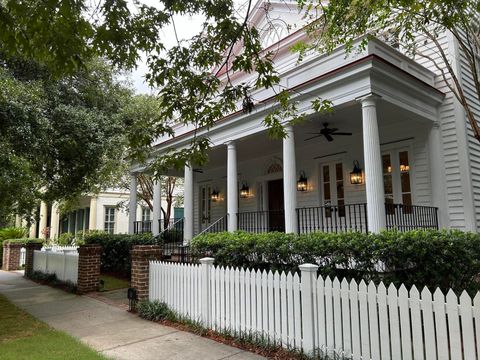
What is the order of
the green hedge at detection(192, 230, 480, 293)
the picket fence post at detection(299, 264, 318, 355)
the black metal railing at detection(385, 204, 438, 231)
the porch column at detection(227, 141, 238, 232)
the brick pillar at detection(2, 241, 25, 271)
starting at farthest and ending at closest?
the brick pillar at detection(2, 241, 25, 271), the porch column at detection(227, 141, 238, 232), the black metal railing at detection(385, 204, 438, 231), the green hedge at detection(192, 230, 480, 293), the picket fence post at detection(299, 264, 318, 355)

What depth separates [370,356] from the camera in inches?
166

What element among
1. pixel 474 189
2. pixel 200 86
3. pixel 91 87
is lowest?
pixel 474 189

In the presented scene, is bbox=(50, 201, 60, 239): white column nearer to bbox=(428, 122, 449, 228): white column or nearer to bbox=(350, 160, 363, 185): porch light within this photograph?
bbox=(350, 160, 363, 185): porch light

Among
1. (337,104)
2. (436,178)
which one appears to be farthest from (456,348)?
(436,178)

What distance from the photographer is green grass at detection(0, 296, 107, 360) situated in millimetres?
5098

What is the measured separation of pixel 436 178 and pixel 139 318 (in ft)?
25.7

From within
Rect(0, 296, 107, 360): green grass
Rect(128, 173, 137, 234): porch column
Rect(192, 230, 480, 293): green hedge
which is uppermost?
Rect(128, 173, 137, 234): porch column

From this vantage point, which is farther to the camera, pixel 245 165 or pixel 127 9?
pixel 245 165

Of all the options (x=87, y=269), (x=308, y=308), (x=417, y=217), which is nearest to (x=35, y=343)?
(x=308, y=308)

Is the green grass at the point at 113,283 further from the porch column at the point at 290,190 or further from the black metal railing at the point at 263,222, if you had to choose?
the porch column at the point at 290,190

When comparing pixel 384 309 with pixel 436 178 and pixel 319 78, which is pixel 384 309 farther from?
pixel 436 178

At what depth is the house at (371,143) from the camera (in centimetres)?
788

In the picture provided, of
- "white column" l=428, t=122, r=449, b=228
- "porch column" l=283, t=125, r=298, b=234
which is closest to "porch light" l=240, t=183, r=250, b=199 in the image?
"porch column" l=283, t=125, r=298, b=234

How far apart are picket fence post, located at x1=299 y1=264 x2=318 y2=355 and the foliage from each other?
118 inches
